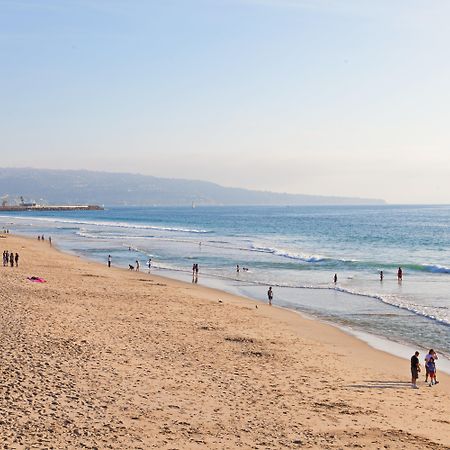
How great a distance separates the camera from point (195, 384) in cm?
1451

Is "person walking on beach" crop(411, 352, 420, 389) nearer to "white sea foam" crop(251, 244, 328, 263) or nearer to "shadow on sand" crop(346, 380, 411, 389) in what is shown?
"shadow on sand" crop(346, 380, 411, 389)

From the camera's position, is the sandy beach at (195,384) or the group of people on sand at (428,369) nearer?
the sandy beach at (195,384)

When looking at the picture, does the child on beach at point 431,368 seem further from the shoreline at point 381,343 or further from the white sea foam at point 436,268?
the white sea foam at point 436,268

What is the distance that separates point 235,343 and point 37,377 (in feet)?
25.0

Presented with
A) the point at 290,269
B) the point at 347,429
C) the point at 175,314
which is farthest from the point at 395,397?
the point at 290,269

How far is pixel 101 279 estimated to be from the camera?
34.8m

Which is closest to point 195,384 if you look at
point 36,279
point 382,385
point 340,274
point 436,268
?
point 382,385

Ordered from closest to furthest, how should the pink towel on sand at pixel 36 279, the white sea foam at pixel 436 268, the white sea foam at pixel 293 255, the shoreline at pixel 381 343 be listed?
the shoreline at pixel 381 343 → the pink towel on sand at pixel 36 279 → the white sea foam at pixel 436 268 → the white sea foam at pixel 293 255

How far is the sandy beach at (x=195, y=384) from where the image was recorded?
11266 millimetres

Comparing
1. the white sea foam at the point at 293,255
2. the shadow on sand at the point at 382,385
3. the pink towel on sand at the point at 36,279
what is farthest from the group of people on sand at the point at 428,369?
the white sea foam at the point at 293,255

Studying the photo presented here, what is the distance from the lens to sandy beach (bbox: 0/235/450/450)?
11266mm

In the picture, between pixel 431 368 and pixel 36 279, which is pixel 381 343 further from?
pixel 36 279

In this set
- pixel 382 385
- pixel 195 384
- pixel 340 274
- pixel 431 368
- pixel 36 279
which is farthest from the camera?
pixel 340 274

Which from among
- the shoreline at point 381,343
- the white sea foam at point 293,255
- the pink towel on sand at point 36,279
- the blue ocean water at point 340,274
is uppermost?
the pink towel on sand at point 36,279
